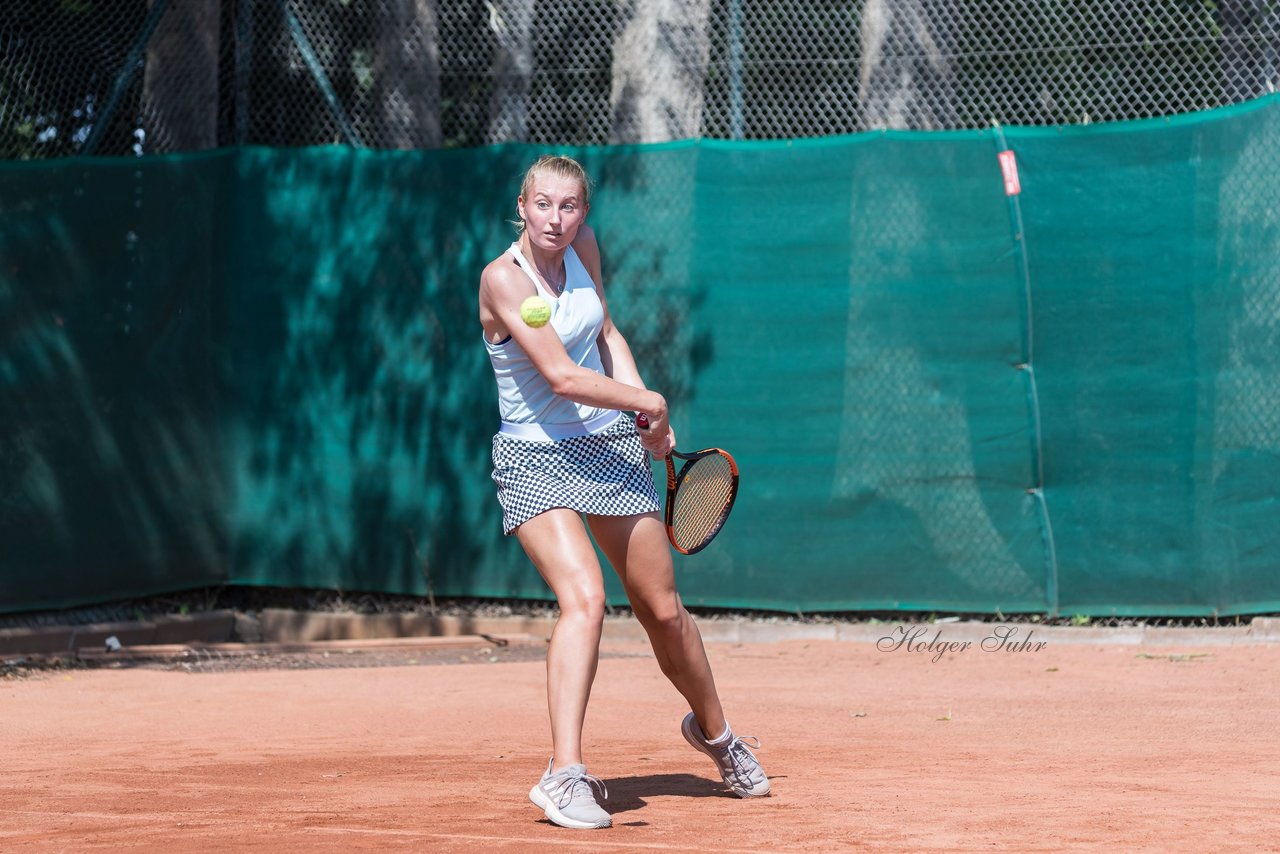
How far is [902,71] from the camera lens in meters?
9.91

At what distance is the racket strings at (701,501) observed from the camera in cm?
473

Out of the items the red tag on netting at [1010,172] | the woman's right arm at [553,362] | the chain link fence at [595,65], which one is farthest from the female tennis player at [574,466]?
the chain link fence at [595,65]

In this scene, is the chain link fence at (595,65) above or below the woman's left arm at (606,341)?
above

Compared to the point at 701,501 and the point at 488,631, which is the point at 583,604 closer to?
the point at 701,501

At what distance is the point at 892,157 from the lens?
8500 mm

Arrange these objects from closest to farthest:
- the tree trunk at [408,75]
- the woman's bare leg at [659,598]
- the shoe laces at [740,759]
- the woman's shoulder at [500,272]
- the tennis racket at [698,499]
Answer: the woman's shoulder at [500,272], the woman's bare leg at [659,598], the shoe laces at [740,759], the tennis racket at [698,499], the tree trunk at [408,75]

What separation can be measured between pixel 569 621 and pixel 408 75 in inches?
268

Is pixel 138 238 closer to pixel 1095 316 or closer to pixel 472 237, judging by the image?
pixel 472 237

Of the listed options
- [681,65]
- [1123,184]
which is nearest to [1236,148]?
[1123,184]

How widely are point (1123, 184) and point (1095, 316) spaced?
2.17 ft

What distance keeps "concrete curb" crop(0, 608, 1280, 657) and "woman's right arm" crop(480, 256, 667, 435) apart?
444cm

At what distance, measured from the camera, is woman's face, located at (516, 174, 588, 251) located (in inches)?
171

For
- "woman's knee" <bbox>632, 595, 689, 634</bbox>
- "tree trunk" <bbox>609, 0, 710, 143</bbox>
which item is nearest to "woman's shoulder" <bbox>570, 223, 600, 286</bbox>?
"woman's knee" <bbox>632, 595, 689, 634</bbox>
